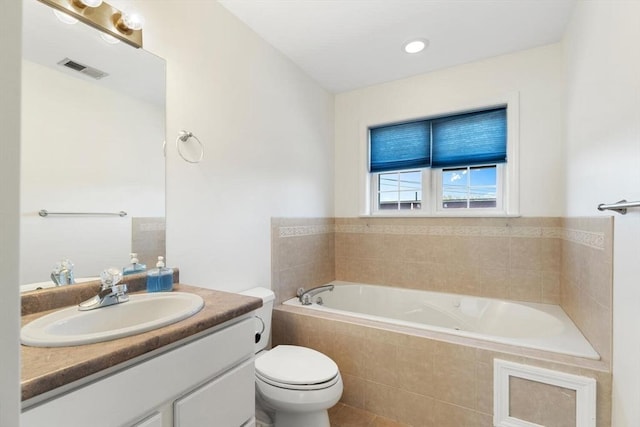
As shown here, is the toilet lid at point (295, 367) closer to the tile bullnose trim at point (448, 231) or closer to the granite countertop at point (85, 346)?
the granite countertop at point (85, 346)

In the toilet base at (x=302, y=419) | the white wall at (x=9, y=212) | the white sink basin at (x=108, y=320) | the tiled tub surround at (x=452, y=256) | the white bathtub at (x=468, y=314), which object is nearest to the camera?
the white wall at (x=9, y=212)

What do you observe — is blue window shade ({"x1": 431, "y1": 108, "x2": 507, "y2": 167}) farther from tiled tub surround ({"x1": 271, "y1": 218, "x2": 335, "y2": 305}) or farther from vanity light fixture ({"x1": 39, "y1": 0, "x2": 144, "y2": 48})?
vanity light fixture ({"x1": 39, "y1": 0, "x2": 144, "y2": 48})

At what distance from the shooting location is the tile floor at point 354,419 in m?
1.80

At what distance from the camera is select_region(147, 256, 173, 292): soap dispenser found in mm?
1362

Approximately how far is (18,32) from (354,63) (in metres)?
2.52

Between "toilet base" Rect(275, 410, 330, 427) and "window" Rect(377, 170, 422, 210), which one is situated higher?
"window" Rect(377, 170, 422, 210)

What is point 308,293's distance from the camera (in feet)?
8.10

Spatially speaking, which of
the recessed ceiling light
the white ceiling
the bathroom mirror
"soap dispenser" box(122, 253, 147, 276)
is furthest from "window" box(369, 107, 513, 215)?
"soap dispenser" box(122, 253, 147, 276)

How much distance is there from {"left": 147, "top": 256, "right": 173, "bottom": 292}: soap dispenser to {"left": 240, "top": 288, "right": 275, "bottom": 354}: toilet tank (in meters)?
0.57

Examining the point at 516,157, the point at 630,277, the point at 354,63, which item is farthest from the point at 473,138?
the point at 630,277

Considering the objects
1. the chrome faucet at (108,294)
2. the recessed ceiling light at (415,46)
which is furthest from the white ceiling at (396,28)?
the chrome faucet at (108,294)

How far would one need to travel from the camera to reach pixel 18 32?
34 cm

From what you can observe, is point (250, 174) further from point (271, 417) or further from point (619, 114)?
point (619, 114)

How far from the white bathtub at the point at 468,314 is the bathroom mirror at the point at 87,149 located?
53.0 inches
